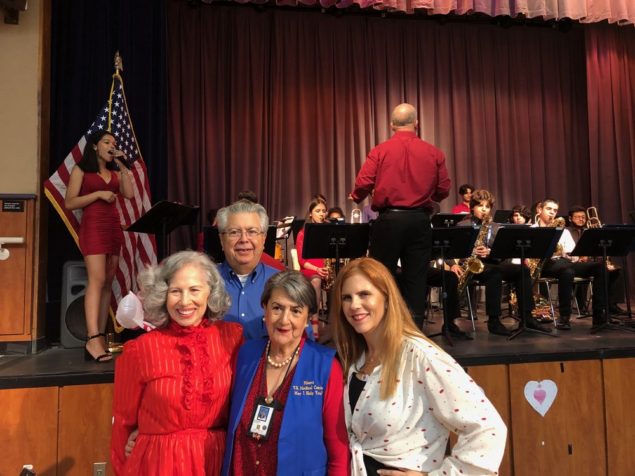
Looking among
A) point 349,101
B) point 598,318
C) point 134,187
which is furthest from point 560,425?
point 349,101

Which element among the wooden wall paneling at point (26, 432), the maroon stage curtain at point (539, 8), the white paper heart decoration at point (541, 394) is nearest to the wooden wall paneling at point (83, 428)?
the wooden wall paneling at point (26, 432)

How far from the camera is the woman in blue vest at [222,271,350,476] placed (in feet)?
5.55

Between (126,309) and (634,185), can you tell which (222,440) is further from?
(634,185)

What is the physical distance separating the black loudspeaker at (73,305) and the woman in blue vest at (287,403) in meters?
2.86

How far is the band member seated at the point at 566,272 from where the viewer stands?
188 inches

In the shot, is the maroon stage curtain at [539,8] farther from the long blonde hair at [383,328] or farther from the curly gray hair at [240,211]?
the long blonde hair at [383,328]

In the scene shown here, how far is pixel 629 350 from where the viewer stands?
3.58 m

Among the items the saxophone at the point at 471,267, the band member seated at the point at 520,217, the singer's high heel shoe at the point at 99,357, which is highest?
the band member seated at the point at 520,217

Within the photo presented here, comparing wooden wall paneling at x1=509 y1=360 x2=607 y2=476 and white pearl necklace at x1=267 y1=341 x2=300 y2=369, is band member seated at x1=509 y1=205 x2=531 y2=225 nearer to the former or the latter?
wooden wall paneling at x1=509 y1=360 x2=607 y2=476

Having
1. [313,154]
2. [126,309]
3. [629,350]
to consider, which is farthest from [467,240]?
[313,154]

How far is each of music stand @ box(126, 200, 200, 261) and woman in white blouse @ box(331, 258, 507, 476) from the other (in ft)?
7.33

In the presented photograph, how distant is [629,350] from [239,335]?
3062 mm

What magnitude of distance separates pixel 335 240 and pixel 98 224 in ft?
6.05

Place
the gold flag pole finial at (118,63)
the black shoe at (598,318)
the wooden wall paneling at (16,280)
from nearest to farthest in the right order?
the wooden wall paneling at (16,280), the black shoe at (598,318), the gold flag pole finial at (118,63)
